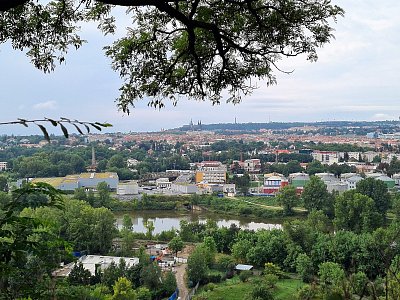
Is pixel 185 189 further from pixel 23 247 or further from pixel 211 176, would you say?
pixel 23 247

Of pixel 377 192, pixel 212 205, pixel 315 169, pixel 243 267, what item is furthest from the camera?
pixel 315 169

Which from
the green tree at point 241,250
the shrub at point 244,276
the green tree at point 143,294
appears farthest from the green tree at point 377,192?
the green tree at point 143,294

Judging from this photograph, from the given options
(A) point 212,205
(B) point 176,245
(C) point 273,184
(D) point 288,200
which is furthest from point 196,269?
(C) point 273,184

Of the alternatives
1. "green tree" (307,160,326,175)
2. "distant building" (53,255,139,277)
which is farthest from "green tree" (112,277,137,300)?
"green tree" (307,160,326,175)

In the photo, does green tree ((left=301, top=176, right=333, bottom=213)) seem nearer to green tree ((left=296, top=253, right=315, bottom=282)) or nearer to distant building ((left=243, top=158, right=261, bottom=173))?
green tree ((left=296, top=253, right=315, bottom=282))

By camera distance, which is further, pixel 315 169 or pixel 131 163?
pixel 131 163

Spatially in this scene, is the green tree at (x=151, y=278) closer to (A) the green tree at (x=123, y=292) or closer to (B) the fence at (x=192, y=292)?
(B) the fence at (x=192, y=292)
